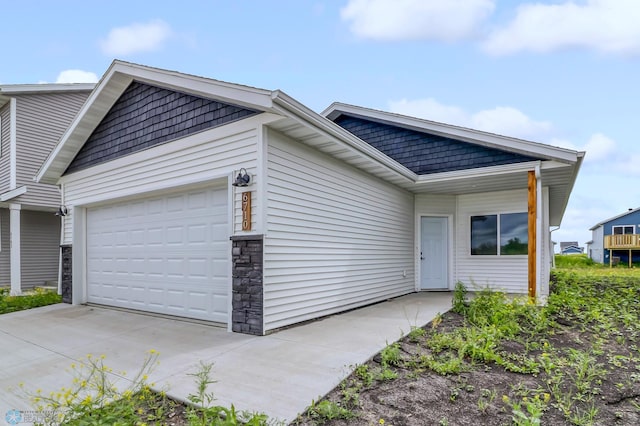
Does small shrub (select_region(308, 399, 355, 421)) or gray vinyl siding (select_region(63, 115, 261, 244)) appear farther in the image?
gray vinyl siding (select_region(63, 115, 261, 244))

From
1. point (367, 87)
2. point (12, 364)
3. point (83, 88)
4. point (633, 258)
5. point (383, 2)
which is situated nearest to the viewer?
point (12, 364)

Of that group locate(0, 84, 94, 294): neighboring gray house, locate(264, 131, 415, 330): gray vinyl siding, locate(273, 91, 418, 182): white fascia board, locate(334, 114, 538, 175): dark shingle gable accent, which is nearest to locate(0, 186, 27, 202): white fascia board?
locate(0, 84, 94, 294): neighboring gray house

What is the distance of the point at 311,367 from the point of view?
3713 mm

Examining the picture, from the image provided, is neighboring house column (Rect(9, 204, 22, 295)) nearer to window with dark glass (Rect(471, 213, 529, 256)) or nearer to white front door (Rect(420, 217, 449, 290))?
white front door (Rect(420, 217, 449, 290))

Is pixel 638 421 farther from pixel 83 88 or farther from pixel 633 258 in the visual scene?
pixel 633 258

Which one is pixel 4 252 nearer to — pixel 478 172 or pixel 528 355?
pixel 478 172

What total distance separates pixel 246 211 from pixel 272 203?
14.3 inches

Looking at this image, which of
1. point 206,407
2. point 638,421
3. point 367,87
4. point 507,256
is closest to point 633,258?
point 507,256

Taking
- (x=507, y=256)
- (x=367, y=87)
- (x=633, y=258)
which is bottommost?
(x=633, y=258)

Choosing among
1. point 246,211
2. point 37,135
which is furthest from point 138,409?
point 37,135

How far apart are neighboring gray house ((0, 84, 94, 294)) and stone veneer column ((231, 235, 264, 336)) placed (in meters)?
8.30

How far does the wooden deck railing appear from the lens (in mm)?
22656

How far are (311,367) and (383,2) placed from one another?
6.49 meters

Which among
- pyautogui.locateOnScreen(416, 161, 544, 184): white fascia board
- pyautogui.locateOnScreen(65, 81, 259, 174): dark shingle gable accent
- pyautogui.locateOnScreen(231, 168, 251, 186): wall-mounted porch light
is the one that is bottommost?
pyautogui.locateOnScreen(231, 168, 251, 186): wall-mounted porch light
